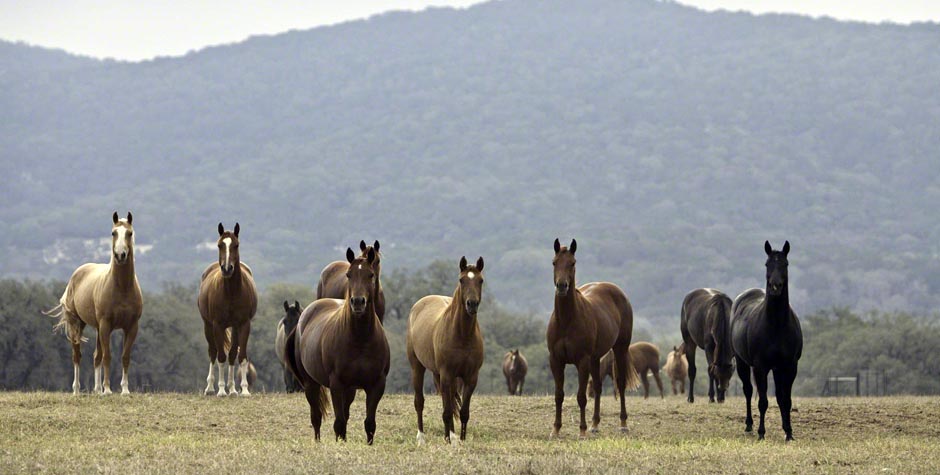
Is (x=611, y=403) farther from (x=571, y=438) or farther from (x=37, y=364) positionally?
(x=37, y=364)

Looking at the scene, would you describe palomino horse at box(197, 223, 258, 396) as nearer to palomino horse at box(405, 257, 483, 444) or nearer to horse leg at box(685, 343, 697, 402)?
palomino horse at box(405, 257, 483, 444)

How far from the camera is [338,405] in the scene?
49.5 ft

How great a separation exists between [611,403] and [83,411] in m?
9.69

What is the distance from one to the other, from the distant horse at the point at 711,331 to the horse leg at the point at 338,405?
9747 millimetres

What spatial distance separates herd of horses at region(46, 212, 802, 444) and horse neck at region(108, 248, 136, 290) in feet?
0.07

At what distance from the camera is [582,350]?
1814 centimetres

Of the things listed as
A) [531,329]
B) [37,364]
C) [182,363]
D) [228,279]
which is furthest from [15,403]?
[531,329]

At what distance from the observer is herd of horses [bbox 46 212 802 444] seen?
49.2ft

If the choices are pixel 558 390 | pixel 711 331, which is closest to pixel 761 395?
pixel 558 390

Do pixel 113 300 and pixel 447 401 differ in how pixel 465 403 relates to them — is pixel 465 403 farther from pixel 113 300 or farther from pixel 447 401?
pixel 113 300

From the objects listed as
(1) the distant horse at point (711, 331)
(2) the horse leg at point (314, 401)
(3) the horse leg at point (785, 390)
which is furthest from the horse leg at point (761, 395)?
(2) the horse leg at point (314, 401)

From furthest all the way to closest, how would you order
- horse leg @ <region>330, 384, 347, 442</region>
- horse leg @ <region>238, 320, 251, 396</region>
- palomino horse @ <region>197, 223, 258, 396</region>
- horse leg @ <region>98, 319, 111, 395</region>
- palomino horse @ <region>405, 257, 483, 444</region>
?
horse leg @ <region>238, 320, 251, 396</region> < palomino horse @ <region>197, 223, 258, 396</region> < horse leg @ <region>98, 319, 111, 395</region> < palomino horse @ <region>405, 257, 483, 444</region> < horse leg @ <region>330, 384, 347, 442</region>

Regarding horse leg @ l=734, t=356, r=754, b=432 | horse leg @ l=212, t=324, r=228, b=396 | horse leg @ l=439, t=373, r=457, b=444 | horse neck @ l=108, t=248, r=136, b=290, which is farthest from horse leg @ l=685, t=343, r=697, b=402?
horse neck @ l=108, t=248, r=136, b=290

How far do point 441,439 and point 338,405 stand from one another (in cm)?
207
